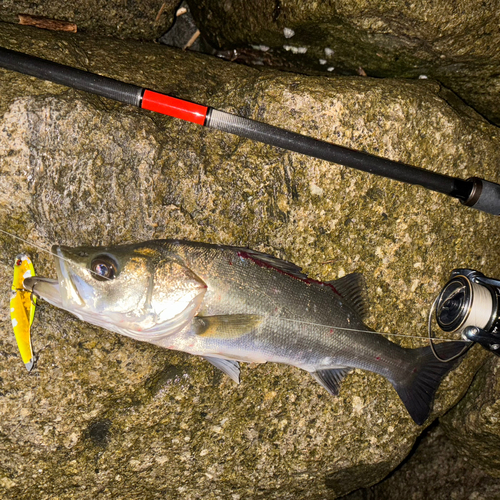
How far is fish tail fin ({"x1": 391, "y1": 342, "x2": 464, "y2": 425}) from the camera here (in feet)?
10.4

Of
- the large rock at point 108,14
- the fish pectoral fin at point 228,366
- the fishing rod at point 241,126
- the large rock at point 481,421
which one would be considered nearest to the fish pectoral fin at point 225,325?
the fish pectoral fin at point 228,366

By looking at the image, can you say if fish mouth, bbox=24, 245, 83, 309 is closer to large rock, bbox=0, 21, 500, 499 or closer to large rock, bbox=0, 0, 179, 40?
large rock, bbox=0, 21, 500, 499

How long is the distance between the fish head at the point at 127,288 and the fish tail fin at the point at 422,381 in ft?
5.28

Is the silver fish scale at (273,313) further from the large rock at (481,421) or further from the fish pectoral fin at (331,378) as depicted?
the large rock at (481,421)

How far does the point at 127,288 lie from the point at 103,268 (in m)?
0.17

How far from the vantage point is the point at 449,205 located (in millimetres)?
3457

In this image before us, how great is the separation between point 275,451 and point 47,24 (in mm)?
3538

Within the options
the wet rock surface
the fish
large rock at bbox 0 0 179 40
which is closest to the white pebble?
large rock at bbox 0 0 179 40

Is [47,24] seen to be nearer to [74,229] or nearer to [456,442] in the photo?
[74,229]

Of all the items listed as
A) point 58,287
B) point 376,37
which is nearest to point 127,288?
point 58,287

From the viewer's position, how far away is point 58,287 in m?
2.61

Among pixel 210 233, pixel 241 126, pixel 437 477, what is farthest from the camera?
pixel 437 477

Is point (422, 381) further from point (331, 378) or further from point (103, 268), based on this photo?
point (103, 268)

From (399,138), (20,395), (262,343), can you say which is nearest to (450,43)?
(399,138)
